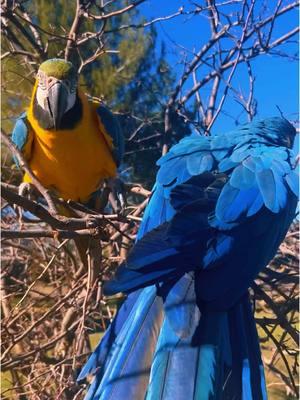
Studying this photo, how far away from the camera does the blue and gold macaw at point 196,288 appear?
2.59 feet

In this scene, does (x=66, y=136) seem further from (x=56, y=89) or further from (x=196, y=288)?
(x=196, y=288)

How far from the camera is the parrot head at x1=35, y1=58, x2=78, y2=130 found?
1.44 metres

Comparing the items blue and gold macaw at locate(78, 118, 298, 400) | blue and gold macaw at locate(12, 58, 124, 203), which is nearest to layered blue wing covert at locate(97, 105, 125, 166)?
blue and gold macaw at locate(12, 58, 124, 203)

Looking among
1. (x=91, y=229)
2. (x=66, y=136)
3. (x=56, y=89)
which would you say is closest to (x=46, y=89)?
(x=56, y=89)

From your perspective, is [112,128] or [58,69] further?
[112,128]

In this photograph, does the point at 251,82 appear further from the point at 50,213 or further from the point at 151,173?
the point at 50,213

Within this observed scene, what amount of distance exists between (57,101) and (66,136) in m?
0.11

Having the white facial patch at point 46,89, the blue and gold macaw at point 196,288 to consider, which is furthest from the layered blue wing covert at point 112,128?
the blue and gold macaw at point 196,288

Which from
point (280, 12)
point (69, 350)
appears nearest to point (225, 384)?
point (69, 350)

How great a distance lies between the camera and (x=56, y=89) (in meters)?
1.44

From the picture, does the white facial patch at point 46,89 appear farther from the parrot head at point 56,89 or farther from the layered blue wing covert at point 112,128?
the layered blue wing covert at point 112,128

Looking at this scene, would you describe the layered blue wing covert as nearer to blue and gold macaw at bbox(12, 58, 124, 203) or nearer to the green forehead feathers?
blue and gold macaw at bbox(12, 58, 124, 203)

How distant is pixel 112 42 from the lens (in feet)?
9.15

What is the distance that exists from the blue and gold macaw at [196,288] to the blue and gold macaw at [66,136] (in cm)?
58
